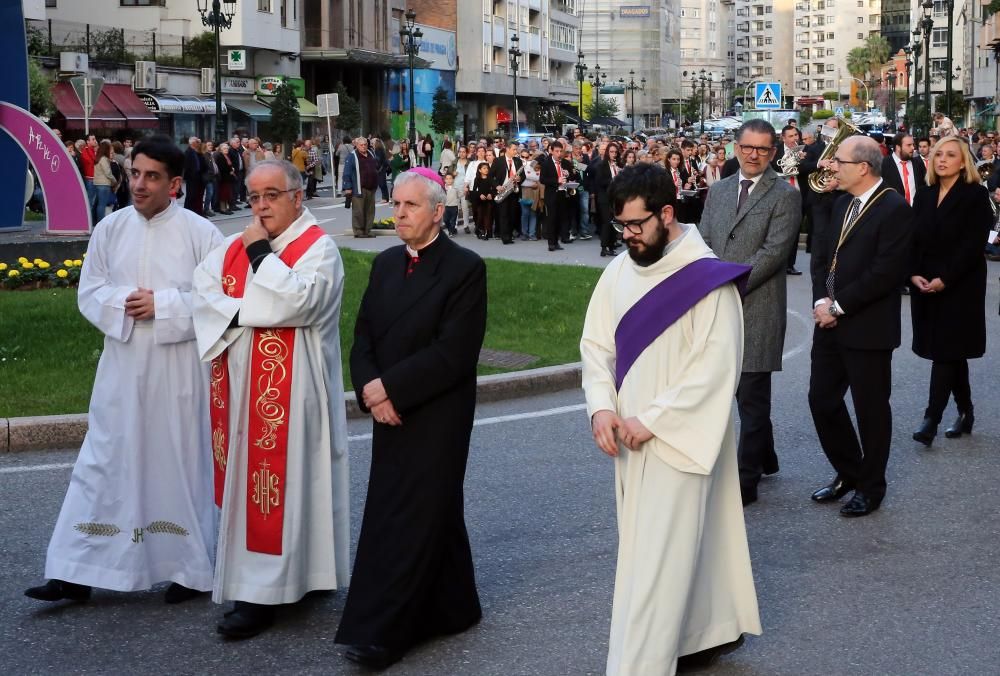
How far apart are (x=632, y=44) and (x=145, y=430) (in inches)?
5815

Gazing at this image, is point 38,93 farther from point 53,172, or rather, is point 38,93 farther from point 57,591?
point 57,591

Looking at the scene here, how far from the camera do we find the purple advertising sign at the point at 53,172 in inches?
745

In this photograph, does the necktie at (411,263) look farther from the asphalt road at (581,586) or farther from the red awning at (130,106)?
the red awning at (130,106)

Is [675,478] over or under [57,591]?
over

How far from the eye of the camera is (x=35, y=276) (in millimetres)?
16281

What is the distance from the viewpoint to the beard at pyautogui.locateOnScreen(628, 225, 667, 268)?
16.0ft

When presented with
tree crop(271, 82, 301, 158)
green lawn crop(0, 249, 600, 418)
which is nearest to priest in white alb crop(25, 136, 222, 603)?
green lawn crop(0, 249, 600, 418)

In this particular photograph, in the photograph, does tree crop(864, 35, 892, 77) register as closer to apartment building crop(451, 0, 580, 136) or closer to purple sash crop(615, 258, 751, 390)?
apartment building crop(451, 0, 580, 136)

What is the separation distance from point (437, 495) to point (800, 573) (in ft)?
6.50

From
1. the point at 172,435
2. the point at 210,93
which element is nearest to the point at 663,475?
the point at 172,435

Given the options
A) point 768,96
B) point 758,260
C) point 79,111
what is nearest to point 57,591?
point 758,260

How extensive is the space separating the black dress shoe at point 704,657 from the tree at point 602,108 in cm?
9921

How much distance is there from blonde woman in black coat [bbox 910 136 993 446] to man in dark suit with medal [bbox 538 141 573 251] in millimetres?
15780

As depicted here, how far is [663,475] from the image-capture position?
4801mm
